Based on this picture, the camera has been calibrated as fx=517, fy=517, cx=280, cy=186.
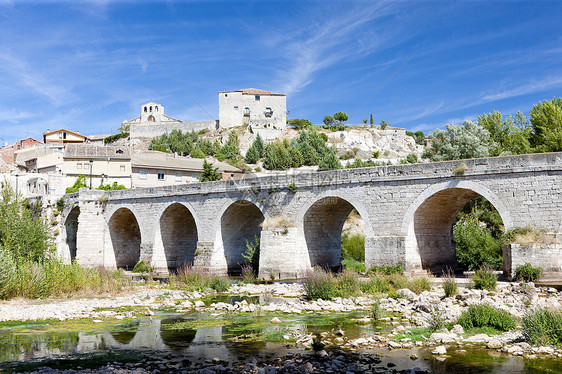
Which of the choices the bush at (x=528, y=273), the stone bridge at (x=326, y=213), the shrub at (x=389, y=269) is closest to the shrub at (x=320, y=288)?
the shrub at (x=389, y=269)

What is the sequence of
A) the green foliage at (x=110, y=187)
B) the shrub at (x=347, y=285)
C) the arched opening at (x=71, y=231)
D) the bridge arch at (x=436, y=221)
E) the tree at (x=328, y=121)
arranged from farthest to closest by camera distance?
the tree at (x=328, y=121) → the green foliage at (x=110, y=187) → the arched opening at (x=71, y=231) → the bridge arch at (x=436, y=221) → the shrub at (x=347, y=285)

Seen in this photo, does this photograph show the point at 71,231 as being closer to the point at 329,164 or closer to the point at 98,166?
the point at 98,166

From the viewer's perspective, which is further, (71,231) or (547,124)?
(71,231)

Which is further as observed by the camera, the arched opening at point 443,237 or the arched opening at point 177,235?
the arched opening at point 177,235

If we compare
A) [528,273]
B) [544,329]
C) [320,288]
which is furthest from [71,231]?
[544,329]

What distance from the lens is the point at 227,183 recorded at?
2733cm

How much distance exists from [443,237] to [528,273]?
5704 millimetres

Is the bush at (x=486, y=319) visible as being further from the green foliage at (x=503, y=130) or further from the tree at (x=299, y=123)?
the tree at (x=299, y=123)

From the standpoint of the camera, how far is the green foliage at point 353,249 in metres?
34.1

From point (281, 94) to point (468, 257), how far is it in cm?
6857

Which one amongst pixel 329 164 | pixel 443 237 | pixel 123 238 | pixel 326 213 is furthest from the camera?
pixel 329 164

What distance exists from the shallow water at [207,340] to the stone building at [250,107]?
74345 millimetres

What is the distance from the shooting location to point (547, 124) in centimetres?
3422

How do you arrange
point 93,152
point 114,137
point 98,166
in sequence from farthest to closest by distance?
point 114,137, point 93,152, point 98,166
